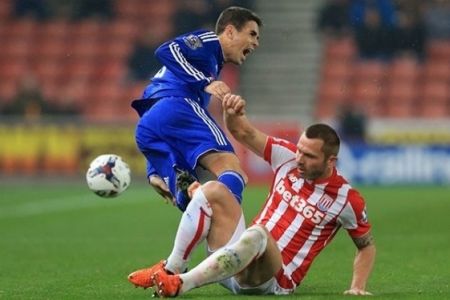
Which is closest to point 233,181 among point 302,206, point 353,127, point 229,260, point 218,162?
point 218,162

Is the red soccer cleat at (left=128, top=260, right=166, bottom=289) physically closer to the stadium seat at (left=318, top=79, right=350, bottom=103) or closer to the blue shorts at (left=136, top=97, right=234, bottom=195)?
the blue shorts at (left=136, top=97, right=234, bottom=195)

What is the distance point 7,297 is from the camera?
7277mm

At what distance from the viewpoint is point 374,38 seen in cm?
2452

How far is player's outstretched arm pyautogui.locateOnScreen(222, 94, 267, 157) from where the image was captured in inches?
277

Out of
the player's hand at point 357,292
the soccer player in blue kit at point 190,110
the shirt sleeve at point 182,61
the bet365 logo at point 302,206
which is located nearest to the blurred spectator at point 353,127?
the soccer player in blue kit at point 190,110

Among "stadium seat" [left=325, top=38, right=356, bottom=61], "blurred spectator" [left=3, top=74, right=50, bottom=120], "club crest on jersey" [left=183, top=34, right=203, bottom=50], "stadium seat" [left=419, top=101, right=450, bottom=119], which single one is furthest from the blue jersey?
"stadium seat" [left=325, top=38, right=356, bottom=61]

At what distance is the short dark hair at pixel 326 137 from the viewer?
6.90 meters

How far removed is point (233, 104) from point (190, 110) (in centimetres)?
66

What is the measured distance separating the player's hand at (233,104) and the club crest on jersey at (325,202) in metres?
0.71

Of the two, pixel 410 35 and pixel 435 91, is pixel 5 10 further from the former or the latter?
pixel 435 91

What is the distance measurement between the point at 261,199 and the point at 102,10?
418 inches

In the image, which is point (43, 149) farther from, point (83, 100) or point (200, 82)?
point (200, 82)

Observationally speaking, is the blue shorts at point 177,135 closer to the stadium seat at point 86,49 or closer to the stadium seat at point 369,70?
the stadium seat at point 369,70

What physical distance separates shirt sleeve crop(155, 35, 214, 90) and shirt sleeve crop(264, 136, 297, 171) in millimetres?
645
